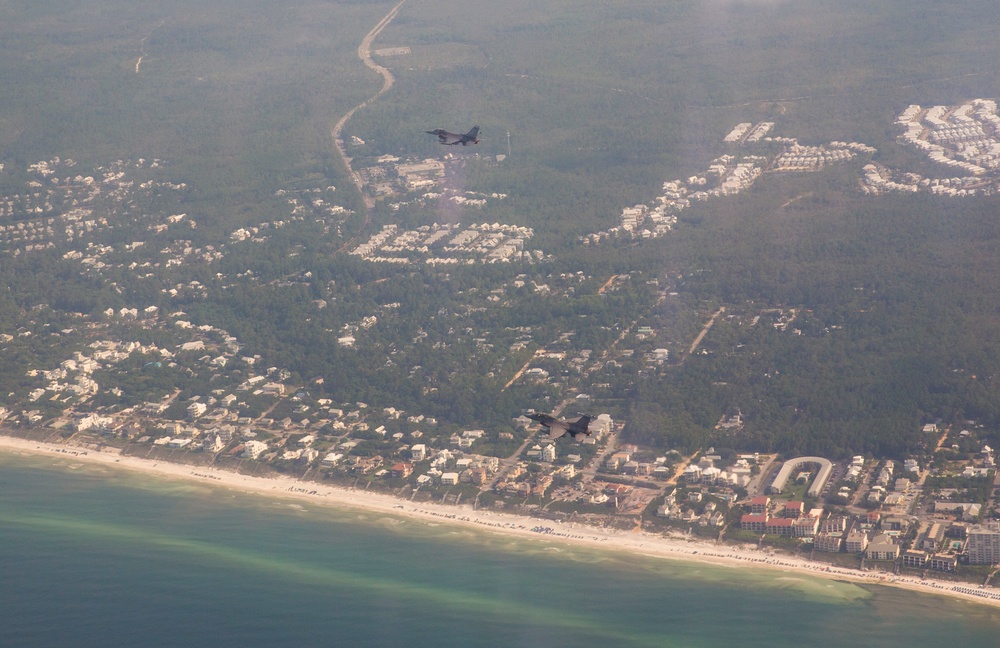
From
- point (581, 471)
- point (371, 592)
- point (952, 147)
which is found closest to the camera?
point (371, 592)

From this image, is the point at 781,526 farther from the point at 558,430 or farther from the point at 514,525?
the point at 558,430

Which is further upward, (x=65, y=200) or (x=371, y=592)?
(x=65, y=200)

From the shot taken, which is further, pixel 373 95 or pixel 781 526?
pixel 373 95

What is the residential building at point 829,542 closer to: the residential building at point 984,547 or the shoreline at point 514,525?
the shoreline at point 514,525

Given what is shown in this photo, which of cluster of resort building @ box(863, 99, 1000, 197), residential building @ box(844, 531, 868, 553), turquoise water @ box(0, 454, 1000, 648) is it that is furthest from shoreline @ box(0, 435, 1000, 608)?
cluster of resort building @ box(863, 99, 1000, 197)

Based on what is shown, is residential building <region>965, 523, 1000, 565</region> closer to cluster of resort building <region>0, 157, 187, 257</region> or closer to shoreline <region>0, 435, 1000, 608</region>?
shoreline <region>0, 435, 1000, 608</region>

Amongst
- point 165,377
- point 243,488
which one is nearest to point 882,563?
point 243,488

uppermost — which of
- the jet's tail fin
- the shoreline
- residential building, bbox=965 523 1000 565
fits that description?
the jet's tail fin

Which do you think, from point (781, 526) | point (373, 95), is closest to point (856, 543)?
point (781, 526)
